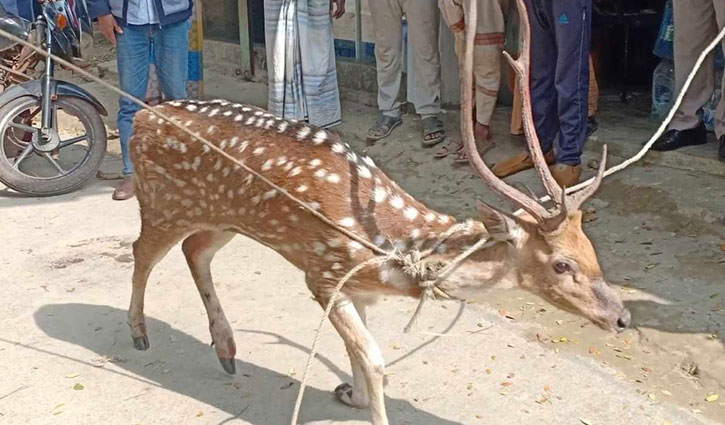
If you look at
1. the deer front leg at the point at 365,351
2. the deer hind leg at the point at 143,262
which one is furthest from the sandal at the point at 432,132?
the deer front leg at the point at 365,351

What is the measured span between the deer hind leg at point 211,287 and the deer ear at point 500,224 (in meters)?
1.41

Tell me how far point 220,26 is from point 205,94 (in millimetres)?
1081

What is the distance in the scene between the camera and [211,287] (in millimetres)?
3986

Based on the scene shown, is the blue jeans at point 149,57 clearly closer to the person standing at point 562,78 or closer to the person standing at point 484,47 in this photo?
the person standing at point 484,47

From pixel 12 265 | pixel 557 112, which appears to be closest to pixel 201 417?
pixel 12 265

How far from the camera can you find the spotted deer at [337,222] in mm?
2885

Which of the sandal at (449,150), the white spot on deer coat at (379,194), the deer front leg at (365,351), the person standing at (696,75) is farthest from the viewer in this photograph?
the sandal at (449,150)

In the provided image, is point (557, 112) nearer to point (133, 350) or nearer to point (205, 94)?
point (133, 350)

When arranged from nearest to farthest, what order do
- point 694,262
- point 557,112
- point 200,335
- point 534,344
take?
point 534,344, point 200,335, point 694,262, point 557,112

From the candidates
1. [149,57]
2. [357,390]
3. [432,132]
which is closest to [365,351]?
[357,390]

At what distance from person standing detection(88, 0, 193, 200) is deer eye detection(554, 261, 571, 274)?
3578 millimetres

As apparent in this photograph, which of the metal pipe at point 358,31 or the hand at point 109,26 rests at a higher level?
the hand at point 109,26

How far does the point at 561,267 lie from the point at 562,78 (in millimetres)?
2828

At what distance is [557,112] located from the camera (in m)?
5.74
